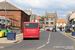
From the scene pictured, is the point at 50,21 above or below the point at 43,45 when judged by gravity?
above

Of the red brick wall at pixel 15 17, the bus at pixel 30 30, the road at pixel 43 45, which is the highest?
the red brick wall at pixel 15 17

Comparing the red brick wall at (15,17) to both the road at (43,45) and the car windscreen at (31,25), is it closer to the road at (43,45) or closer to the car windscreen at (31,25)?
the car windscreen at (31,25)

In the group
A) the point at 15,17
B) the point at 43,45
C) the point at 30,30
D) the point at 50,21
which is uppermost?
the point at 50,21

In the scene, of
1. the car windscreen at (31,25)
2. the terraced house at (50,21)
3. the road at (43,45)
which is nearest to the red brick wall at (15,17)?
the car windscreen at (31,25)

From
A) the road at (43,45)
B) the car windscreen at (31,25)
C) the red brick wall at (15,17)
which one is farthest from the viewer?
the red brick wall at (15,17)

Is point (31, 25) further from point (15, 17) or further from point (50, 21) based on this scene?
point (50, 21)

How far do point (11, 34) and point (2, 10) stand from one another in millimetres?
32144

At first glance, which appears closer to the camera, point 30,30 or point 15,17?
point 30,30

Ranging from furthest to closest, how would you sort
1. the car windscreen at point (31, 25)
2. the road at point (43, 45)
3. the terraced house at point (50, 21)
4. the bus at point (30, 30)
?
the terraced house at point (50, 21) → the car windscreen at point (31, 25) → the bus at point (30, 30) → the road at point (43, 45)

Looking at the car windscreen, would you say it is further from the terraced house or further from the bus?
the terraced house

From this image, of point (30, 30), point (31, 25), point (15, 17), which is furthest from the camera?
point (15, 17)

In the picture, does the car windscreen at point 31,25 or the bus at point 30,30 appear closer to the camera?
the bus at point 30,30

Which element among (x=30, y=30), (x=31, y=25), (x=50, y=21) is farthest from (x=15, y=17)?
(x=50, y=21)

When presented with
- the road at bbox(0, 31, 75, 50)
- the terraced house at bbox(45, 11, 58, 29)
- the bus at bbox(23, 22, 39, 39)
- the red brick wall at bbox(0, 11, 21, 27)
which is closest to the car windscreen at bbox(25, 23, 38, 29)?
the bus at bbox(23, 22, 39, 39)
